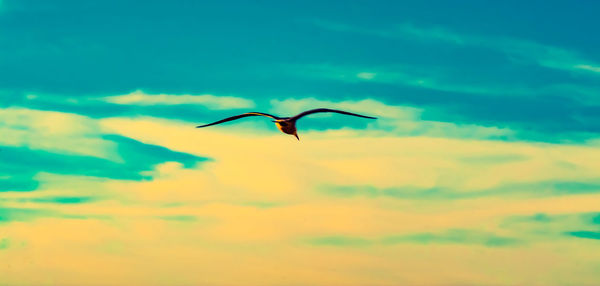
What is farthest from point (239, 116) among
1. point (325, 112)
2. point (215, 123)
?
point (325, 112)

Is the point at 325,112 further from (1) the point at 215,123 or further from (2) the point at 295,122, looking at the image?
(1) the point at 215,123

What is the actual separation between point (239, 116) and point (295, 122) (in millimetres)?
5306

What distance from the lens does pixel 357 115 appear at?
9406 cm

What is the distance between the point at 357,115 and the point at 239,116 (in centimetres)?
1092

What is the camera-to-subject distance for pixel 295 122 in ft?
313

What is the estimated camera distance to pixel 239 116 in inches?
3804

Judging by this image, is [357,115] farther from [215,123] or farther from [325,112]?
[215,123]

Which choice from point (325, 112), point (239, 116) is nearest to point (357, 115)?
point (325, 112)

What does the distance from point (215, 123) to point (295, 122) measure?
25.4 feet

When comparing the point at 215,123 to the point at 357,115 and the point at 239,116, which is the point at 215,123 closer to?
the point at 239,116

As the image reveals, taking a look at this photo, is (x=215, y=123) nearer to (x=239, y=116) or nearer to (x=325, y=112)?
(x=239, y=116)

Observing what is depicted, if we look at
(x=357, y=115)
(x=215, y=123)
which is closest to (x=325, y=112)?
(x=357, y=115)

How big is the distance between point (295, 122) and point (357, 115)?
5677 mm

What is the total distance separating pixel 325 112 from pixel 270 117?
5.11 m
